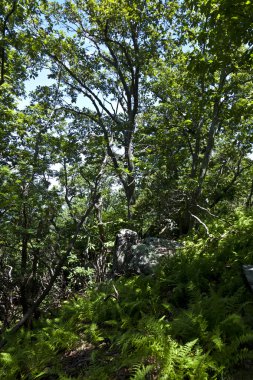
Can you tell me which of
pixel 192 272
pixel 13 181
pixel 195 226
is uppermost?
pixel 13 181

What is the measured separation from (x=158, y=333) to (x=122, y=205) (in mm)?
11381

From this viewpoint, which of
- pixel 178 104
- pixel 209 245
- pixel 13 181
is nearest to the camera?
pixel 13 181

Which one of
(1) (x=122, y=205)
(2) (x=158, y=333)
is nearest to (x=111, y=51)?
(1) (x=122, y=205)

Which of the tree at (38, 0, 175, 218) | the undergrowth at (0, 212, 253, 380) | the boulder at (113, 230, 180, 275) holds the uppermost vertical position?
the tree at (38, 0, 175, 218)

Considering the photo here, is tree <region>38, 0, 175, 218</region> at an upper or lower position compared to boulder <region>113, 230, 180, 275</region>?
upper

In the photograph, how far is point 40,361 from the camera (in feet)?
14.6

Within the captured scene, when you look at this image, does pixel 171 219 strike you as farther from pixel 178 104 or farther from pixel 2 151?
pixel 2 151

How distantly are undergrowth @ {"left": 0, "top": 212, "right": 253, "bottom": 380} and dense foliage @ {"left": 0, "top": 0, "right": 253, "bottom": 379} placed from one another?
3 cm

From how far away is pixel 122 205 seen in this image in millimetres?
15086

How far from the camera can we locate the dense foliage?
13.4ft

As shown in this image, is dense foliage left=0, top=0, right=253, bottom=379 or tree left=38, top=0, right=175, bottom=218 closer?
dense foliage left=0, top=0, right=253, bottom=379

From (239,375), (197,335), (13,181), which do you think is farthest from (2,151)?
(239,375)

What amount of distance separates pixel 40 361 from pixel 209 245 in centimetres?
553

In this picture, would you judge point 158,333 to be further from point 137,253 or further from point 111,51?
point 111,51
